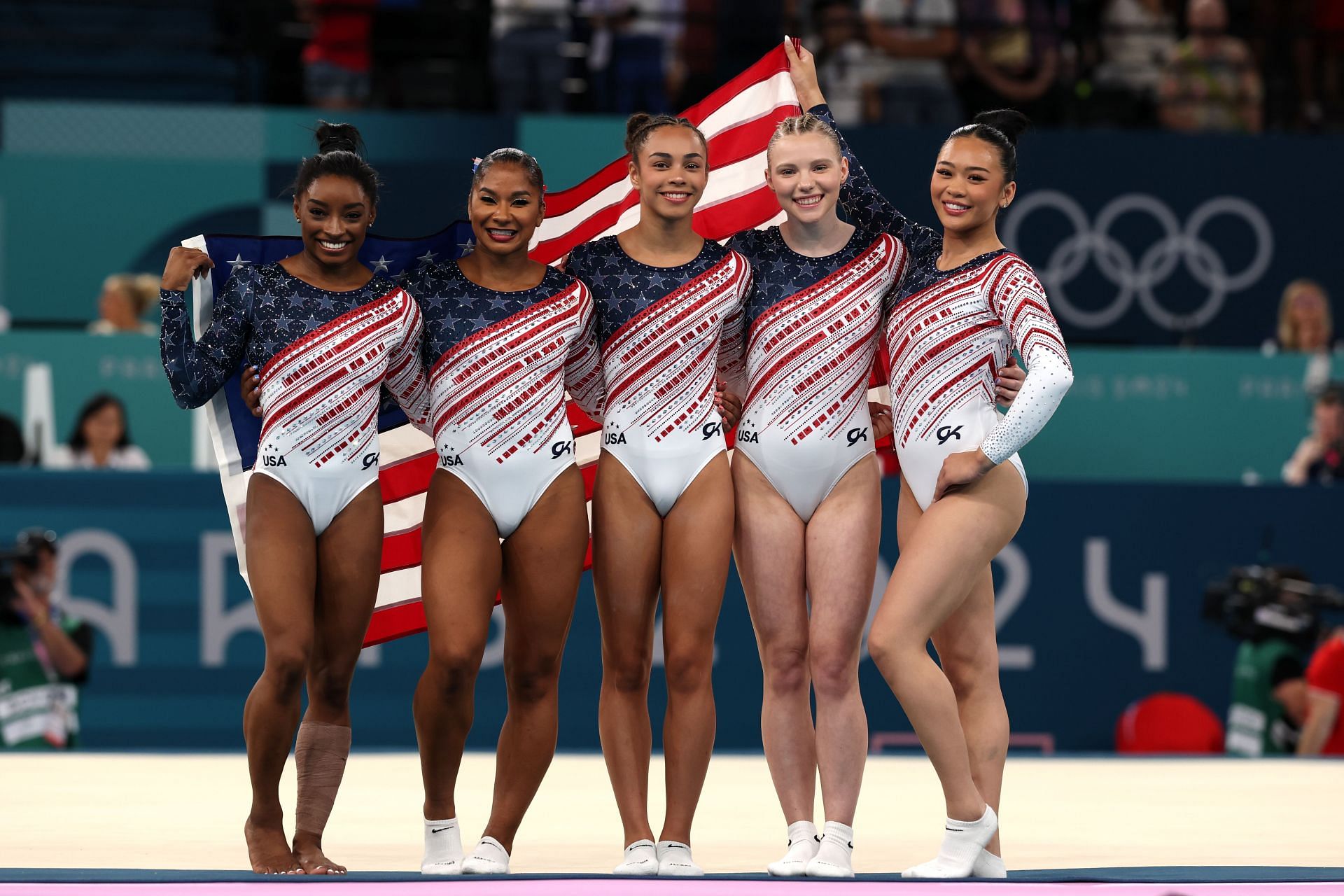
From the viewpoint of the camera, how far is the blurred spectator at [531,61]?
31.1 feet

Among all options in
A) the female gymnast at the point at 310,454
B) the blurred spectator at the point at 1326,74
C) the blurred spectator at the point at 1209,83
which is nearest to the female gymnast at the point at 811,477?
the female gymnast at the point at 310,454

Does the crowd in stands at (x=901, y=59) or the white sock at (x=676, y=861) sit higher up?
the crowd in stands at (x=901, y=59)

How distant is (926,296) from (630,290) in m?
0.78

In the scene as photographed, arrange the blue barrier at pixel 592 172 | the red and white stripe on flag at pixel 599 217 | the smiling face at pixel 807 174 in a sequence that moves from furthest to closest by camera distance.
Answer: the blue barrier at pixel 592 172, the red and white stripe on flag at pixel 599 217, the smiling face at pixel 807 174

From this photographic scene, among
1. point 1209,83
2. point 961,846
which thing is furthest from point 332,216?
point 1209,83

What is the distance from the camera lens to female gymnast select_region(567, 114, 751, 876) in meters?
4.41

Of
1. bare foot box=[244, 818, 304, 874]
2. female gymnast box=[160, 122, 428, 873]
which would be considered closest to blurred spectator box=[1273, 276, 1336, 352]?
female gymnast box=[160, 122, 428, 873]

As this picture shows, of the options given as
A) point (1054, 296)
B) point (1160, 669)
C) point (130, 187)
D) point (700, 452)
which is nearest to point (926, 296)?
point (700, 452)

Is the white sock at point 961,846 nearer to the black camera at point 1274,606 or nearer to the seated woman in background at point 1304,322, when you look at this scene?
the black camera at point 1274,606

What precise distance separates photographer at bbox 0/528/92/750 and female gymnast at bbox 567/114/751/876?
3839mm

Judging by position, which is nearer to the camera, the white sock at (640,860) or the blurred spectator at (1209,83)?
the white sock at (640,860)

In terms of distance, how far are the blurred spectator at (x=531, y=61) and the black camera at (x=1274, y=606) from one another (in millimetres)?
4394

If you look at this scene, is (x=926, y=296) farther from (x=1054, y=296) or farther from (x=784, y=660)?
(x=1054, y=296)

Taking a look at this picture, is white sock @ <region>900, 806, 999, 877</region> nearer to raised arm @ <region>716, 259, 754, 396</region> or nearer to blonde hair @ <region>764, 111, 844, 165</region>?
raised arm @ <region>716, 259, 754, 396</region>
